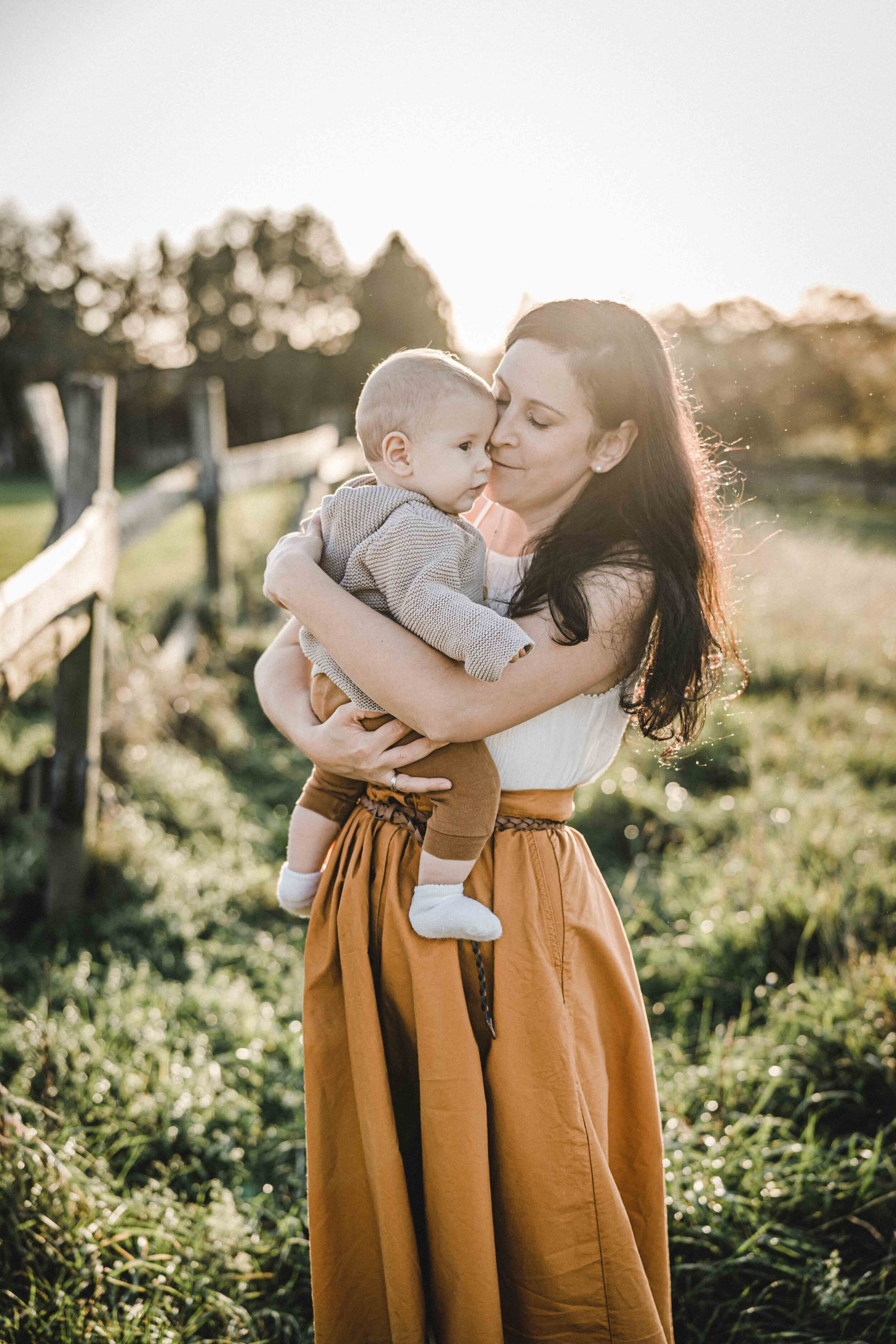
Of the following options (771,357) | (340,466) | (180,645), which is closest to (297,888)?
(180,645)

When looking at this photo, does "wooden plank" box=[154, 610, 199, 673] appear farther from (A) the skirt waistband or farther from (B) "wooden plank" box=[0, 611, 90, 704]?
(A) the skirt waistband

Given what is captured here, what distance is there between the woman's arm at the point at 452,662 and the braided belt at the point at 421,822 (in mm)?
246

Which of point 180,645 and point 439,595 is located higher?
point 439,595

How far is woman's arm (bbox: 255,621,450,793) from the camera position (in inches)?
62.4

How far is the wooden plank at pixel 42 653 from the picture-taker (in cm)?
242

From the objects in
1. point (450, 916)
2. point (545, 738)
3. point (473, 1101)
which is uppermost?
point (545, 738)

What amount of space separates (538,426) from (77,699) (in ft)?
8.04

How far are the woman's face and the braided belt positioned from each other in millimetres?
654

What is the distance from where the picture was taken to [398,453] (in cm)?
159

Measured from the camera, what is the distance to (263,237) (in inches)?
1453

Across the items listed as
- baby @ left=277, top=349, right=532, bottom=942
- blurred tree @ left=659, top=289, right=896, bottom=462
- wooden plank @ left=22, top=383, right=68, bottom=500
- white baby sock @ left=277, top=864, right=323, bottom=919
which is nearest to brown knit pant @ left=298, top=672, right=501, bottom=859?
baby @ left=277, top=349, right=532, bottom=942

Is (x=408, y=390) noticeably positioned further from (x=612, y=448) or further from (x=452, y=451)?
(x=612, y=448)

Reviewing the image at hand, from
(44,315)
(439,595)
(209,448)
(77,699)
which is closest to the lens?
(439,595)

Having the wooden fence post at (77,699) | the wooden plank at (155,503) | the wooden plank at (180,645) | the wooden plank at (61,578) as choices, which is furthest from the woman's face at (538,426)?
the wooden plank at (180,645)
